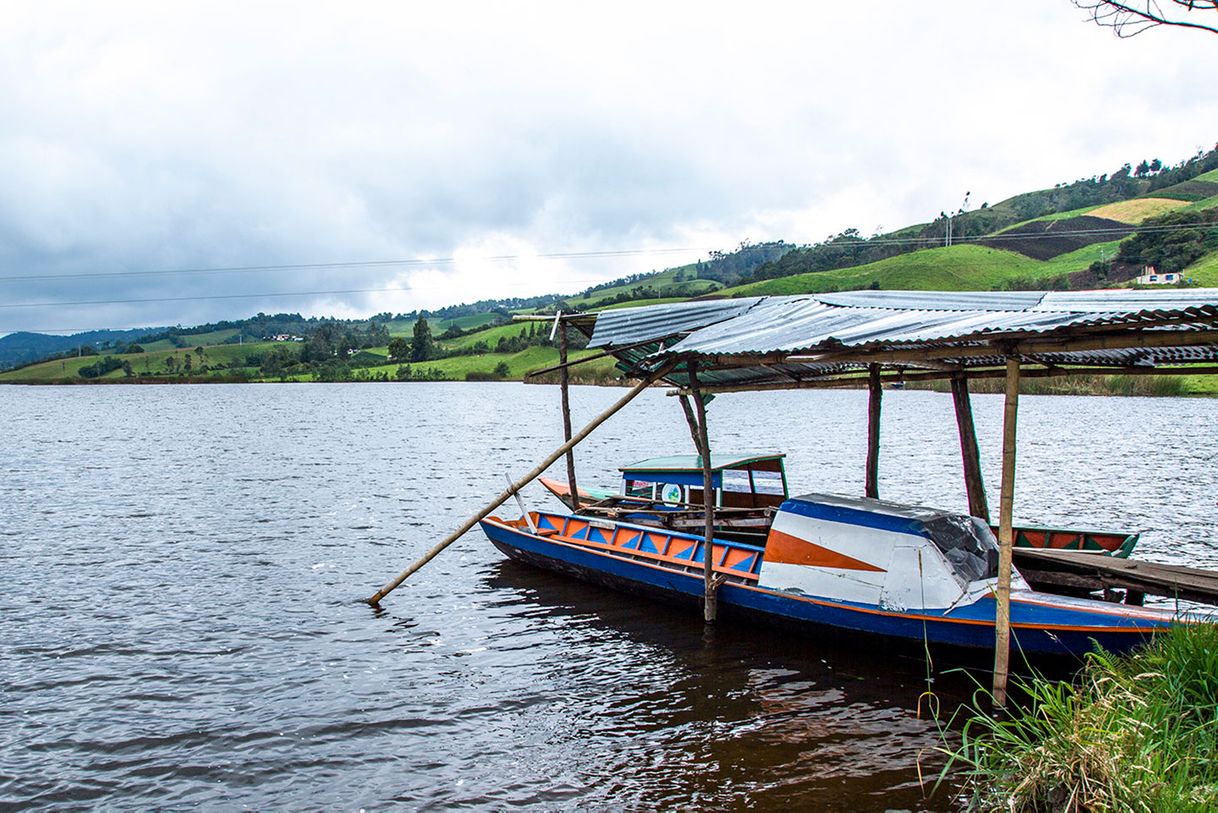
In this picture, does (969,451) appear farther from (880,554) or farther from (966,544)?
(880,554)

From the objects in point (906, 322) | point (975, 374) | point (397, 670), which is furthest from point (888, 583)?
point (397, 670)

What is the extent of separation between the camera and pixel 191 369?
15662cm

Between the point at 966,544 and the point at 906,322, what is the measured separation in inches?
133

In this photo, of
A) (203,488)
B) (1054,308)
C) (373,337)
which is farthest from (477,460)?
(373,337)

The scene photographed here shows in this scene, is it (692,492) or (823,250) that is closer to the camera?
(692,492)

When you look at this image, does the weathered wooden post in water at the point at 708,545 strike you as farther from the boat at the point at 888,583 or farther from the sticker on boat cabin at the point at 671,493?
the sticker on boat cabin at the point at 671,493

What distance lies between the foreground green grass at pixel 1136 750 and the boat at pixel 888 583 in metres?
2.88

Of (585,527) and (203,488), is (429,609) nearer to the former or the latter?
(585,527)

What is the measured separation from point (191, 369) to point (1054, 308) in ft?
556

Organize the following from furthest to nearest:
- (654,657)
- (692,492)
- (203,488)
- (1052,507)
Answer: (203,488)
(1052,507)
(692,492)
(654,657)

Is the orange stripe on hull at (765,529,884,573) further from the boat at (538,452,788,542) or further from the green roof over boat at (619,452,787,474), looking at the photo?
the green roof over boat at (619,452,787,474)

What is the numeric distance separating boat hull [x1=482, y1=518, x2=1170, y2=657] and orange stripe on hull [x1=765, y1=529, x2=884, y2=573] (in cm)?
53

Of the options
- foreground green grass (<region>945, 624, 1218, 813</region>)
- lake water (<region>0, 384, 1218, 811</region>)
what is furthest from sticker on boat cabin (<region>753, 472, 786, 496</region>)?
foreground green grass (<region>945, 624, 1218, 813</region>)

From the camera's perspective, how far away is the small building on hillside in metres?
80.5
